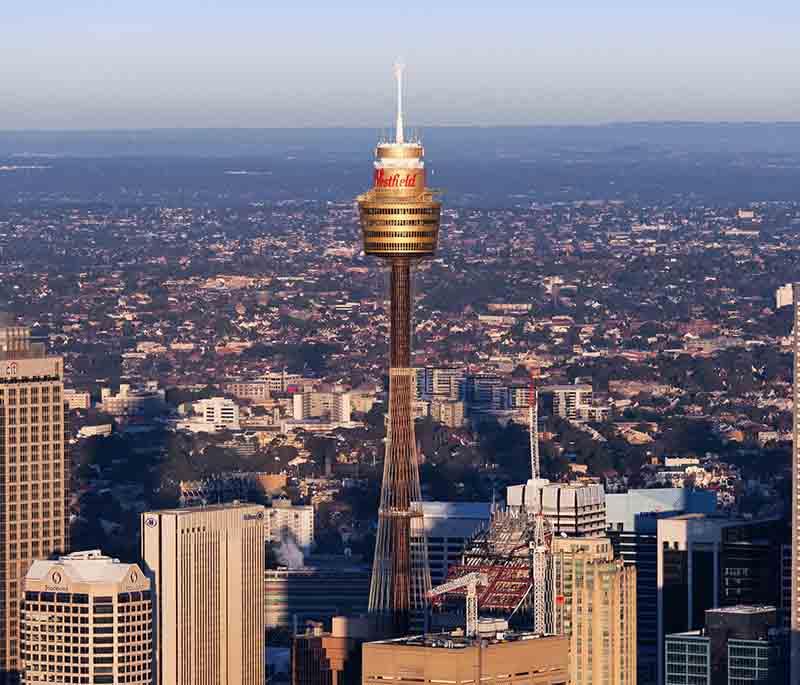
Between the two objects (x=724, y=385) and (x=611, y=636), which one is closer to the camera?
(x=611, y=636)

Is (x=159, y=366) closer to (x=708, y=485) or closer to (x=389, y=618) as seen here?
(x=708, y=485)

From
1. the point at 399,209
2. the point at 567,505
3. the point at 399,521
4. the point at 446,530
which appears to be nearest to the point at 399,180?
the point at 399,209

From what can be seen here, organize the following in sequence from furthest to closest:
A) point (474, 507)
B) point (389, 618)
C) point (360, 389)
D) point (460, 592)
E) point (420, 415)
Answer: point (360, 389), point (420, 415), point (474, 507), point (389, 618), point (460, 592)

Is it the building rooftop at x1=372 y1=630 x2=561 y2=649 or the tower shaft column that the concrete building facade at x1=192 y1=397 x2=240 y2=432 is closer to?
the tower shaft column

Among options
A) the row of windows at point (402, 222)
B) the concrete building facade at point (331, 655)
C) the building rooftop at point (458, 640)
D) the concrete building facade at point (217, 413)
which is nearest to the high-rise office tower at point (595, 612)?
the concrete building facade at point (331, 655)

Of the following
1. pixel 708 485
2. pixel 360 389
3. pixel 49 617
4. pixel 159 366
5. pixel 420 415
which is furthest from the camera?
pixel 159 366

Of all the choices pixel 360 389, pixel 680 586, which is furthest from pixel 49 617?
pixel 360 389

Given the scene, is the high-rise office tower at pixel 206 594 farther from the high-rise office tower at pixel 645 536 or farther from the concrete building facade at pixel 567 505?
the high-rise office tower at pixel 645 536
